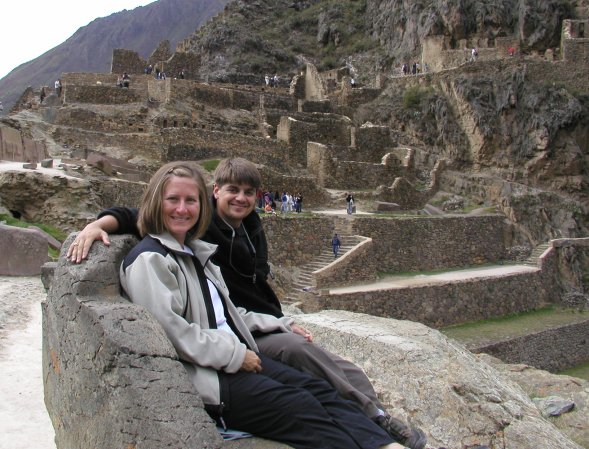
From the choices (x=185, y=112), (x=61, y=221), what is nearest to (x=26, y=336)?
(x=61, y=221)

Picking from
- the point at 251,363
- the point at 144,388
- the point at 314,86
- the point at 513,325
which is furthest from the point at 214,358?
the point at 314,86

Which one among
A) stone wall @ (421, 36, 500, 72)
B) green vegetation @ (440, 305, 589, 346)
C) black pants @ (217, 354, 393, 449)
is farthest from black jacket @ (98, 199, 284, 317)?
stone wall @ (421, 36, 500, 72)

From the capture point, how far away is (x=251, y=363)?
11.9 feet

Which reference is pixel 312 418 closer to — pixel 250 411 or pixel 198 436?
pixel 250 411

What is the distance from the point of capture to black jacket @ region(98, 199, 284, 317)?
4.45 m

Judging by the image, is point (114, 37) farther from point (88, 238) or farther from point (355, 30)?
point (88, 238)

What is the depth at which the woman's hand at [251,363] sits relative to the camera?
11.8ft

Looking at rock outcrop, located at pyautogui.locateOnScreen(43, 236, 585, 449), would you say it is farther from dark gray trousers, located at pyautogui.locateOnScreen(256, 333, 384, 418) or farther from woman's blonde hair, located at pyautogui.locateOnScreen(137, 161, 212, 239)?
dark gray trousers, located at pyautogui.locateOnScreen(256, 333, 384, 418)

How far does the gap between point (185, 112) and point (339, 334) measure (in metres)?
19.8

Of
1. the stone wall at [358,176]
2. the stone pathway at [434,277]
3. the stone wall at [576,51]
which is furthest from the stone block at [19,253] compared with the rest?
the stone wall at [576,51]

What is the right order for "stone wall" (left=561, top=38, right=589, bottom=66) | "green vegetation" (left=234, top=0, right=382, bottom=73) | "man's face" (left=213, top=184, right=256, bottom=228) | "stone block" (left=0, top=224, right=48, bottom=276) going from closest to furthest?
1. "man's face" (left=213, top=184, right=256, bottom=228)
2. "stone block" (left=0, top=224, right=48, bottom=276)
3. "stone wall" (left=561, top=38, right=589, bottom=66)
4. "green vegetation" (left=234, top=0, right=382, bottom=73)

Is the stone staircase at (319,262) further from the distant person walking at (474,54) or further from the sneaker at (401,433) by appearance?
the distant person walking at (474,54)

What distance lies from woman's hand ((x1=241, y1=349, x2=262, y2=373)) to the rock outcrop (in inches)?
15.3

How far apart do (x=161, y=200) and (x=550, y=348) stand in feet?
56.3
